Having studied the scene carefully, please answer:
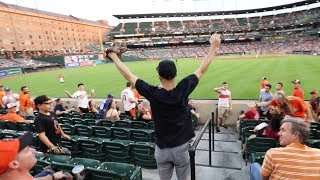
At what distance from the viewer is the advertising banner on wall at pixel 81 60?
5082 cm

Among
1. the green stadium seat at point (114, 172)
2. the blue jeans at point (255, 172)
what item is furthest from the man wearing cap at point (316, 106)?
the green stadium seat at point (114, 172)

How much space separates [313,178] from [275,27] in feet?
269

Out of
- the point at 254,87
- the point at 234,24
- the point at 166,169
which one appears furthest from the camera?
the point at 234,24

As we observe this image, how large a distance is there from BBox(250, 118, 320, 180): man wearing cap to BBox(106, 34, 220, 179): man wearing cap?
3.09 feet

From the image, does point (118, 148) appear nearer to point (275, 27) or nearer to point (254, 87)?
point (254, 87)

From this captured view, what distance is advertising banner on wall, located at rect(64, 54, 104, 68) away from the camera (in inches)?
2001

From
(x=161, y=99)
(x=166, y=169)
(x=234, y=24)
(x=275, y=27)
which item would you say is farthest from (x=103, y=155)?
(x=234, y=24)

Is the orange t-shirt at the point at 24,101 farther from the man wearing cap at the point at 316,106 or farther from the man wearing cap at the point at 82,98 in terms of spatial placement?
the man wearing cap at the point at 316,106

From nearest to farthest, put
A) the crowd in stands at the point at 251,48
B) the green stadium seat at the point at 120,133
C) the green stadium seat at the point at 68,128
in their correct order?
the green stadium seat at the point at 120,133 → the green stadium seat at the point at 68,128 → the crowd in stands at the point at 251,48

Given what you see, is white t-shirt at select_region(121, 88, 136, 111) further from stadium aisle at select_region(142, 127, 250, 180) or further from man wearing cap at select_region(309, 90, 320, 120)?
man wearing cap at select_region(309, 90, 320, 120)

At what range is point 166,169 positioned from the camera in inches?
108

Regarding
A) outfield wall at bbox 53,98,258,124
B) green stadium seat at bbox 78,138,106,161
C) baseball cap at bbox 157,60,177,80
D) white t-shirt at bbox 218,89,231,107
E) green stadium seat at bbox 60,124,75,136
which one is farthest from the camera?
outfield wall at bbox 53,98,258,124

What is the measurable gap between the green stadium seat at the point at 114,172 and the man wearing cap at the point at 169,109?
55.9 inches

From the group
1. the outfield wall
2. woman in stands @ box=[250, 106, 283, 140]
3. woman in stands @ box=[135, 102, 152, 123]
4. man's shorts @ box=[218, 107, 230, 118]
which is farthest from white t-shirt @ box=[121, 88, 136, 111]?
woman in stands @ box=[250, 106, 283, 140]
